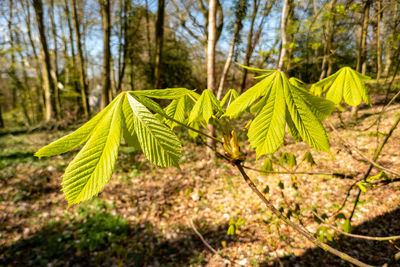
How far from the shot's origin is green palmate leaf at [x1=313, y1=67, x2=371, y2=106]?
0.97m

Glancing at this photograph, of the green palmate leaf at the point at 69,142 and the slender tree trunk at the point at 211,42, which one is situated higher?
the slender tree trunk at the point at 211,42

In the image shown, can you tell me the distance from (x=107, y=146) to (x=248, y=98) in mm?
411

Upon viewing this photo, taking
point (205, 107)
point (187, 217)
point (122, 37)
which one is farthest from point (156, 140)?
point (122, 37)

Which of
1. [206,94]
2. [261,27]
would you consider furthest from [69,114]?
[206,94]

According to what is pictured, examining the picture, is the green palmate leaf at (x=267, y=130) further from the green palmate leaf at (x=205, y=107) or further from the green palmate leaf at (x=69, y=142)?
the green palmate leaf at (x=69, y=142)

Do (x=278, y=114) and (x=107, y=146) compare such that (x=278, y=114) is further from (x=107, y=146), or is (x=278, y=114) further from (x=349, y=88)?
(x=349, y=88)

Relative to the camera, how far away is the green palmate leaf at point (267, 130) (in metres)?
0.52

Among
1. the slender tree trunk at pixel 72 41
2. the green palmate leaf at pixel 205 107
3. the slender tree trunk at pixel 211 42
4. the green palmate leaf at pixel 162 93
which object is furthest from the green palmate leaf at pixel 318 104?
the slender tree trunk at pixel 72 41

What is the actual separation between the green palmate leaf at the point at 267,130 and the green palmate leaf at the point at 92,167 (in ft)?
1.17

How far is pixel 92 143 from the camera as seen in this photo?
1.61ft

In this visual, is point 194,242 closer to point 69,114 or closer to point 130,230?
point 130,230

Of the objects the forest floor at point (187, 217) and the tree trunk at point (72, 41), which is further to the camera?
the tree trunk at point (72, 41)

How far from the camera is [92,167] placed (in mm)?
473

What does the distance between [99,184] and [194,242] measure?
3.25 meters
